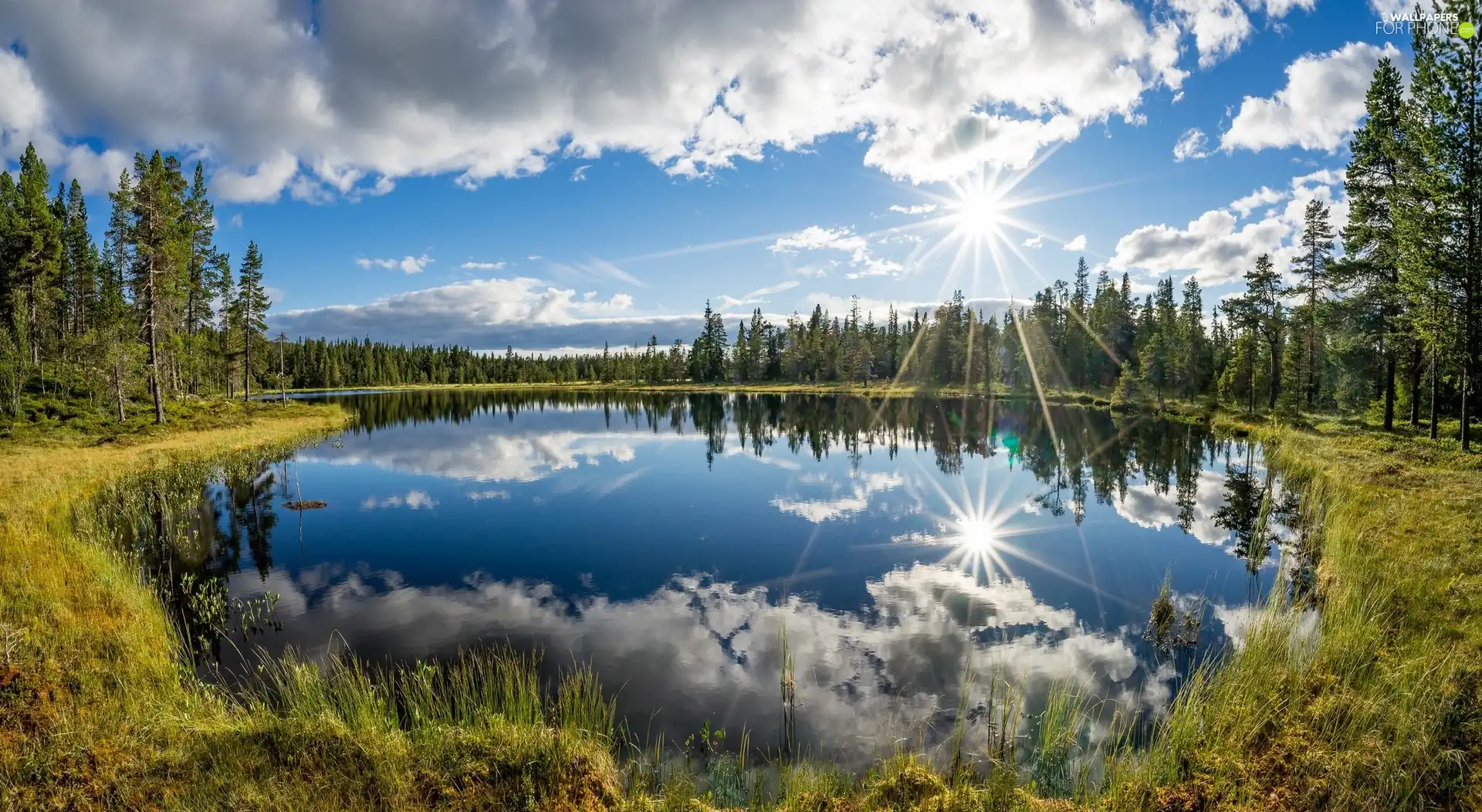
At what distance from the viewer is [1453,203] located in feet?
89.2

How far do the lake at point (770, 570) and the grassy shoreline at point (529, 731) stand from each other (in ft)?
5.96

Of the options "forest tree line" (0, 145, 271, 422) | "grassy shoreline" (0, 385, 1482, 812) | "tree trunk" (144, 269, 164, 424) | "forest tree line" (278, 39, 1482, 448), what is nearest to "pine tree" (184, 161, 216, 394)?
"forest tree line" (0, 145, 271, 422)

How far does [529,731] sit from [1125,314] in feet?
394

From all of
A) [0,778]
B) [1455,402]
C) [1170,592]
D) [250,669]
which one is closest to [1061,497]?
[1170,592]

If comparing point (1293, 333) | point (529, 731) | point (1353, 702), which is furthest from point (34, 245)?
point (1293, 333)

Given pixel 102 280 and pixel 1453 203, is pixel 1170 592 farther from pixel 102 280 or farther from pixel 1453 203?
pixel 102 280

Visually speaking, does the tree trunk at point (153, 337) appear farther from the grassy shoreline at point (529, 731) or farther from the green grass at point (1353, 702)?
the green grass at point (1353, 702)

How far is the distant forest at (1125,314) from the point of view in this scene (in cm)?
2739

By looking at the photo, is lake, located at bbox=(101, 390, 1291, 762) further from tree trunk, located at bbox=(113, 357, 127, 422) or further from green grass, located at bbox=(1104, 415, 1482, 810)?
tree trunk, located at bbox=(113, 357, 127, 422)

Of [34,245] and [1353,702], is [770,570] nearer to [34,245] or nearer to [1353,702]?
[1353,702]

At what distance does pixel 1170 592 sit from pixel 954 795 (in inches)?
499

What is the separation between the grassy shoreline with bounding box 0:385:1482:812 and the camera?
664cm

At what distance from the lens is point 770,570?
1800 centimetres

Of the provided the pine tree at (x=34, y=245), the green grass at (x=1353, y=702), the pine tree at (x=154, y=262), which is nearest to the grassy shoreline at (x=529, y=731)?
the green grass at (x=1353, y=702)
